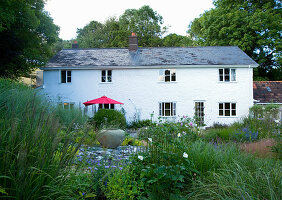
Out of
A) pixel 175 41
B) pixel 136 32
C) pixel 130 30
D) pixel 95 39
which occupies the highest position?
pixel 130 30

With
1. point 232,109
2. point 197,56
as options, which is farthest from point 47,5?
point 232,109

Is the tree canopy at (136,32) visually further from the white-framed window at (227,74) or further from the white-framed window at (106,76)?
the white-framed window at (227,74)

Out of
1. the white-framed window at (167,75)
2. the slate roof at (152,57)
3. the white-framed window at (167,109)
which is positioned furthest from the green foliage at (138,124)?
the slate roof at (152,57)

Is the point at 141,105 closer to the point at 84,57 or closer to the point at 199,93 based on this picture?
the point at 199,93

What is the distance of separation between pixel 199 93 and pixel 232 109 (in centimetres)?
276

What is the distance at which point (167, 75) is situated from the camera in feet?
62.4

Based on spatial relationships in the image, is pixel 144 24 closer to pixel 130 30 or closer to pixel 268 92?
pixel 130 30

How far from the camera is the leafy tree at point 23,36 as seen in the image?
48.3 ft

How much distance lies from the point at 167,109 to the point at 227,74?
5.38 meters

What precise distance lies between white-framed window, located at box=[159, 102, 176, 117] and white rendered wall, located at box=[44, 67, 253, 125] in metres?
0.33

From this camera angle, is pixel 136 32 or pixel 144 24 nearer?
pixel 136 32

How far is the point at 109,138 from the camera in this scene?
7293mm

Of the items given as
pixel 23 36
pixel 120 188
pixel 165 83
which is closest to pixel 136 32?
pixel 165 83

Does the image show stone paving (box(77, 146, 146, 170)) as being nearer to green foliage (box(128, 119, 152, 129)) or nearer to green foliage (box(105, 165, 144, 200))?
green foliage (box(105, 165, 144, 200))
